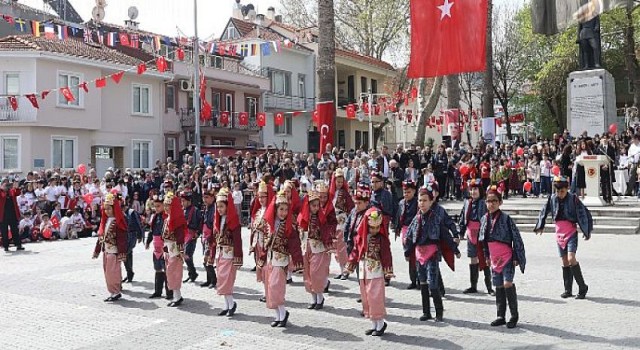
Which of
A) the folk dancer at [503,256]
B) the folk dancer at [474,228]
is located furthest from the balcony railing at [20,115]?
the folk dancer at [503,256]

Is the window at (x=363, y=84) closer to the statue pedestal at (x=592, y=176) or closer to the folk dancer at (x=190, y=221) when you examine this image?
the statue pedestal at (x=592, y=176)

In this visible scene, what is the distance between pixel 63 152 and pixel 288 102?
15445mm

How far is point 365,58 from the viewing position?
4500 cm

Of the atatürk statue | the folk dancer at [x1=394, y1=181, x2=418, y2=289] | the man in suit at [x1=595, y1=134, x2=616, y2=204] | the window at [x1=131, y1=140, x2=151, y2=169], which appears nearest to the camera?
the folk dancer at [x1=394, y1=181, x2=418, y2=289]

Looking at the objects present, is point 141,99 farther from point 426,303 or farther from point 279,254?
point 426,303

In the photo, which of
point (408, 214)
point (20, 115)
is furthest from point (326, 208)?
point (20, 115)

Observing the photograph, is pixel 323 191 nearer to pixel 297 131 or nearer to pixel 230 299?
pixel 230 299

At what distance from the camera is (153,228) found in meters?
10.9

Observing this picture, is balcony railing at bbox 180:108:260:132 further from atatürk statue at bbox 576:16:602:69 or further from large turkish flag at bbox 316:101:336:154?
→ atatürk statue at bbox 576:16:602:69

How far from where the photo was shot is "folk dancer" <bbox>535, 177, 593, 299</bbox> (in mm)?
9531

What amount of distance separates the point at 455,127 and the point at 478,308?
17183 mm

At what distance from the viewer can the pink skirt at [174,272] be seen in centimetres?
984

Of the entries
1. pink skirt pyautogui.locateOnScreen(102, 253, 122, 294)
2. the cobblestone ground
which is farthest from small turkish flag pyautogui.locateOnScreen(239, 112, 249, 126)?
pink skirt pyautogui.locateOnScreen(102, 253, 122, 294)

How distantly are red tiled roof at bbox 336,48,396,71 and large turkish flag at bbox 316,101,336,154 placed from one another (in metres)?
20.6
